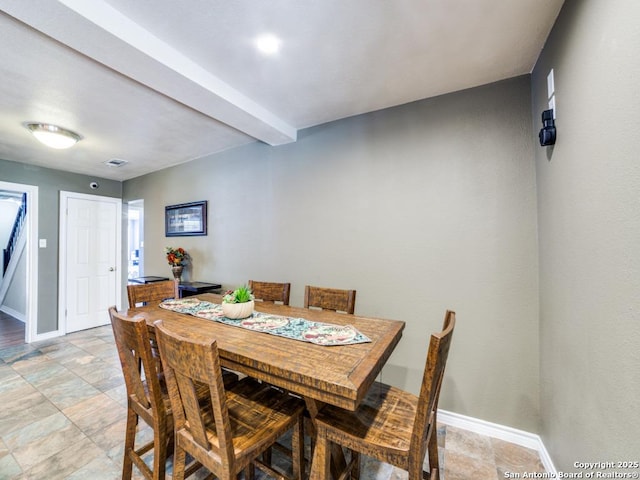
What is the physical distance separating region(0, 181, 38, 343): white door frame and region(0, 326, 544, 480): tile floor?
2.96 feet

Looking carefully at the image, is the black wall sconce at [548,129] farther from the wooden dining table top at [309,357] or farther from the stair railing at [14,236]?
the stair railing at [14,236]

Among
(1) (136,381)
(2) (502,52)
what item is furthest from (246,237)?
(2) (502,52)

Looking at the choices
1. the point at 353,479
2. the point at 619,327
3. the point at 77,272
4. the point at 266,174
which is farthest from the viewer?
the point at 77,272

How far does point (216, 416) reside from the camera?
3.21ft

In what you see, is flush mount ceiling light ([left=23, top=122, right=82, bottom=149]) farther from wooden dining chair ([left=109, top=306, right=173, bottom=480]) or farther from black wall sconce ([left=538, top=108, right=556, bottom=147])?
black wall sconce ([left=538, top=108, right=556, bottom=147])

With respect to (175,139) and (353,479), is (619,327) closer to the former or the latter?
(353,479)

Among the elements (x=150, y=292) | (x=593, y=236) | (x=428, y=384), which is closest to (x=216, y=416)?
(x=428, y=384)

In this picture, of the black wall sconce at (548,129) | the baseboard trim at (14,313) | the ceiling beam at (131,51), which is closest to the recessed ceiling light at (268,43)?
the ceiling beam at (131,51)

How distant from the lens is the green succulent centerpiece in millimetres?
1722

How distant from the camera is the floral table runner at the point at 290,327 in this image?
139cm

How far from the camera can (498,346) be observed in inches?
→ 75.9

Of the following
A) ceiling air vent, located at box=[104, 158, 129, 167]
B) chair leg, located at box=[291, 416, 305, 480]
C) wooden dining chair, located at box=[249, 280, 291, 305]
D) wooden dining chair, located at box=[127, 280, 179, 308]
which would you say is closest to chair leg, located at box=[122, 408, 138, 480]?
chair leg, located at box=[291, 416, 305, 480]

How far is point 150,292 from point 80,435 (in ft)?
3.43

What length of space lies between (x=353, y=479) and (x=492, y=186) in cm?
203
